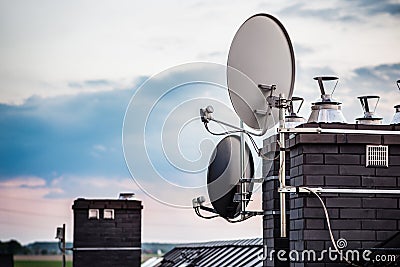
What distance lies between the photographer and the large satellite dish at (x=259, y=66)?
12.5 ft

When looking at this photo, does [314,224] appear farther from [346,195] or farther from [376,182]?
[376,182]

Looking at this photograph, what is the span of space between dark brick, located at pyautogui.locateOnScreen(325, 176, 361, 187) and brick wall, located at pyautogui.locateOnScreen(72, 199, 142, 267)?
13.9 ft

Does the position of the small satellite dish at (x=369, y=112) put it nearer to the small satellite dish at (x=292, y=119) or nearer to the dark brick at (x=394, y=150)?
the dark brick at (x=394, y=150)

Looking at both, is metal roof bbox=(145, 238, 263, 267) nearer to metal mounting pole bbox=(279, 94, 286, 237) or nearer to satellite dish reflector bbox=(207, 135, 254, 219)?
satellite dish reflector bbox=(207, 135, 254, 219)

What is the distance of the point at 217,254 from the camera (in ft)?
23.3

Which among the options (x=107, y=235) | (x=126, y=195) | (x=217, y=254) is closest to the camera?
(x=217, y=254)

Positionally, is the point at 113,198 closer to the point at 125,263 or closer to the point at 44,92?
the point at 125,263

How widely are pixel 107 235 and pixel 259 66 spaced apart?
13.6 ft

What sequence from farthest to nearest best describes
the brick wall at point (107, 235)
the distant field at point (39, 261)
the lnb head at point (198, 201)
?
the brick wall at point (107, 235)
the distant field at point (39, 261)
the lnb head at point (198, 201)

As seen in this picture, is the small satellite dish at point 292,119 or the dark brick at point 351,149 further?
the small satellite dish at point 292,119

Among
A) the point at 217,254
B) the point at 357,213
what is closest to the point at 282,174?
the point at 357,213

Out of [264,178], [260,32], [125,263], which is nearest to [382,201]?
[264,178]

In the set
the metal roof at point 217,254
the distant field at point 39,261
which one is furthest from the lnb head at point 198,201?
the distant field at point 39,261

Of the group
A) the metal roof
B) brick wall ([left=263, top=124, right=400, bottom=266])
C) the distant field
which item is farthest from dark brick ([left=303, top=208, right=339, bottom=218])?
the distant field
